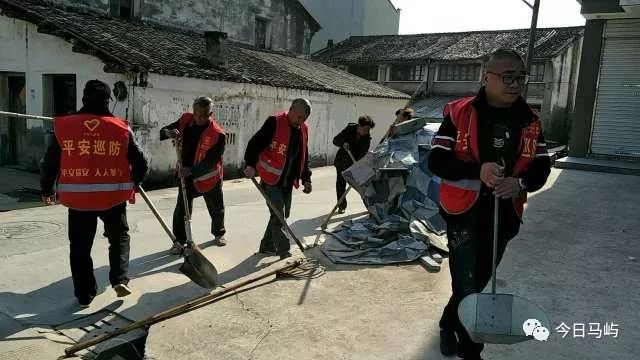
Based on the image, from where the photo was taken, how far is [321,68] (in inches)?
822

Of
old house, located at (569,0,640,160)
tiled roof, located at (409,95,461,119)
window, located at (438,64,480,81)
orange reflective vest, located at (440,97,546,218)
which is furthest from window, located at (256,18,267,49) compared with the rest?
orange reflective vest, located at (440,97,546,218)

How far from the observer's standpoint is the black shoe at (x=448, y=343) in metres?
3.05

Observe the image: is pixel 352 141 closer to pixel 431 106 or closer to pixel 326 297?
pixel 326 297

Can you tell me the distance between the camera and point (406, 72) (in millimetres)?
29516

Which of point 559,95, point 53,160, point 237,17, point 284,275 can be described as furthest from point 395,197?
point 559,95

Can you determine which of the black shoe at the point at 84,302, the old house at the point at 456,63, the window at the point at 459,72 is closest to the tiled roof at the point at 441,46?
the old house at the point at 456,63

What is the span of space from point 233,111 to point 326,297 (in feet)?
29.6

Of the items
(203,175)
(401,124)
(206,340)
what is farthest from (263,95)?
(206,340)

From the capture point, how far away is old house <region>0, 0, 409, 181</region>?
9805 mm

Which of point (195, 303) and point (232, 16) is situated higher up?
point (232, 16)

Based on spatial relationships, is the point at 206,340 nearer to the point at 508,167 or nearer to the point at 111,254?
the point at 111,254

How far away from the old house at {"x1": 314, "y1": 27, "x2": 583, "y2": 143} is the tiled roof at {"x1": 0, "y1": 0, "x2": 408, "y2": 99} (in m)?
9.03

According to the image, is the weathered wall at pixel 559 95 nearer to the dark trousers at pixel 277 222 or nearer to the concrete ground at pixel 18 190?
the dark trousers at pixel 277 222

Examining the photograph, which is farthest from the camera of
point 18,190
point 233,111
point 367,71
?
point 367,71
